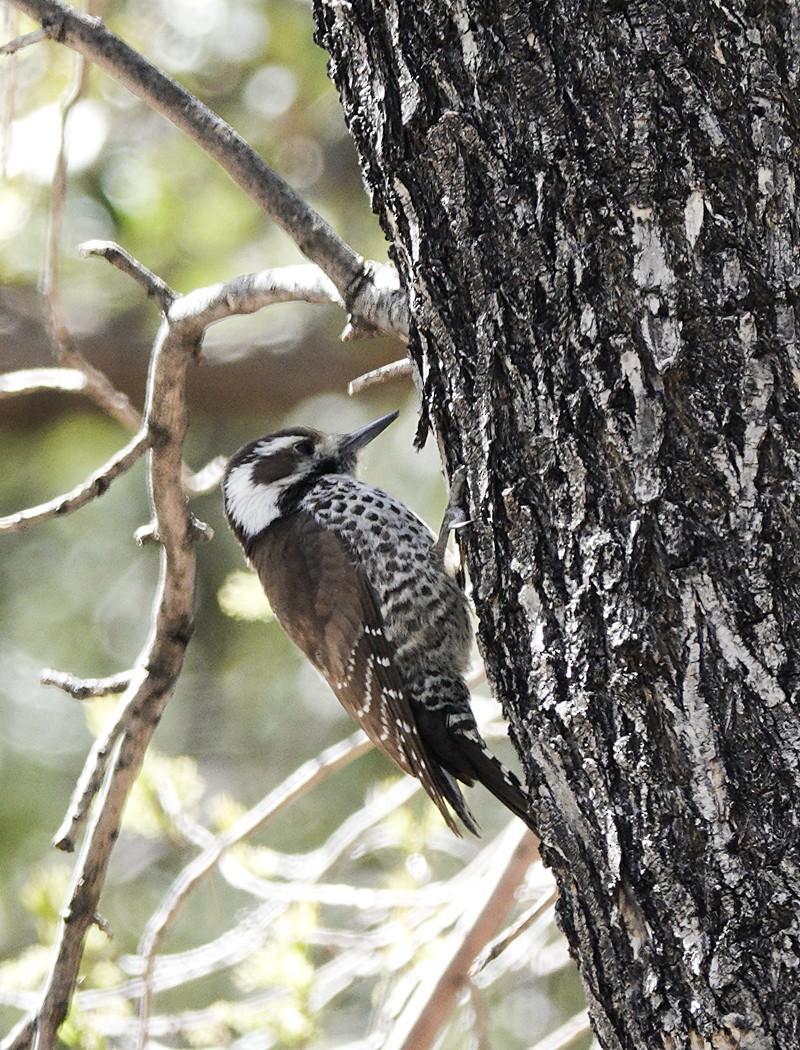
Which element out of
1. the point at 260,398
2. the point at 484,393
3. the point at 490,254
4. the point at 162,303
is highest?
the point at 260,398

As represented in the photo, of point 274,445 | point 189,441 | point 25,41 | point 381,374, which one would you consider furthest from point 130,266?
point 189,441

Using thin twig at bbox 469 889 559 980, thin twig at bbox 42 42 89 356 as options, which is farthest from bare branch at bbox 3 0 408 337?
thin twig at bbox 469 889 559 980

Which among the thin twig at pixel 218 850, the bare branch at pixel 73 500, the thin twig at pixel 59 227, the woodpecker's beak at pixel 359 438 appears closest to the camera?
the bare branch at pixel 73 500

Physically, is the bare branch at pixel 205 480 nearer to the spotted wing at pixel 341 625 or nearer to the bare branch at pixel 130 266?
the bare branch at pixel 130 266

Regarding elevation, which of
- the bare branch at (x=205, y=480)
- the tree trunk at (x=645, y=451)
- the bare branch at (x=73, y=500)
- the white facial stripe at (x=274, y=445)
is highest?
the white facial stripe at (x=274, y=445)

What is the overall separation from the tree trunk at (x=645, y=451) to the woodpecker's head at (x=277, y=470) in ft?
7.43

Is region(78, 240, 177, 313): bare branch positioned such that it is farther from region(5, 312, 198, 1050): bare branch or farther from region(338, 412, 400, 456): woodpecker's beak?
region(338, 412, 400, 456): woodpecker's beak

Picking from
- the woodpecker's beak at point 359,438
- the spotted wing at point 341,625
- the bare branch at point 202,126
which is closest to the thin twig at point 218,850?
the spotted wing at point 341,625

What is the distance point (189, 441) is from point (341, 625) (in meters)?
3.32

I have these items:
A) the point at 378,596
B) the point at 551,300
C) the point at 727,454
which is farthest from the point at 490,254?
the point at 378,596

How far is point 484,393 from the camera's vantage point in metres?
1.86

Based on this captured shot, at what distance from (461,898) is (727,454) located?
2.45 m

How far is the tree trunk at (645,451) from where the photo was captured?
1.64m

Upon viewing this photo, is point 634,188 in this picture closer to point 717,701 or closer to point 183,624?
point 717,701
